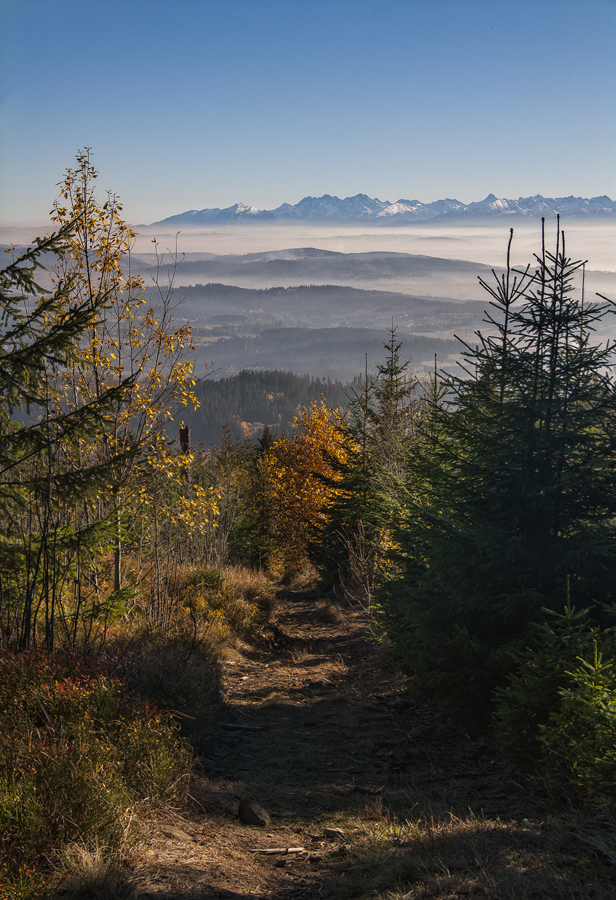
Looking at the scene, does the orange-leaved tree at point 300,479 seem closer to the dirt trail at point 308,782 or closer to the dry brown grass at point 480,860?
the dirt trail at point 308,782

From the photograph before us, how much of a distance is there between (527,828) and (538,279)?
16.5 feet

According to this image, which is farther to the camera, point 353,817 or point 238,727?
point 238,727

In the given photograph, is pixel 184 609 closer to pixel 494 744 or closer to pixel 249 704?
pixel 249 704

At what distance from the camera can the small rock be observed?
431 centimetres

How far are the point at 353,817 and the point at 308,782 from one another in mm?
1028

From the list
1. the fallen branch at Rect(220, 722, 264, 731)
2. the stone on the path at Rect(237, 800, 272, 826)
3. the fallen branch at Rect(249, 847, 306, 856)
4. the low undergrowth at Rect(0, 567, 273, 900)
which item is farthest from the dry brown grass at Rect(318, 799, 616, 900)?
the fallen branch at Rect(220, 722, 264, 731)

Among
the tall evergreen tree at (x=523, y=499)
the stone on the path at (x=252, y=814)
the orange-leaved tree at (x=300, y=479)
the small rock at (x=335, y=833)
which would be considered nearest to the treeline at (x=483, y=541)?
the tall evergreen tree at (x=523, y=499)

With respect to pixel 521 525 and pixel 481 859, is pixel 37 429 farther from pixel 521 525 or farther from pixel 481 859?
pixel 481 859

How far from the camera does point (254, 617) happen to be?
12445mm

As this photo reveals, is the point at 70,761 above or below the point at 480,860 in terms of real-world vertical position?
above

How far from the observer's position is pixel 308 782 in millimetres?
5594

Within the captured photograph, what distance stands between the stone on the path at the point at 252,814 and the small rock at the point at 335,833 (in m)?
0.48

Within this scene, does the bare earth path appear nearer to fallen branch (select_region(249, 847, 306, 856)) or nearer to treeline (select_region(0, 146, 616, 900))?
fallen branch (select_region(249, 847, 306, 856))

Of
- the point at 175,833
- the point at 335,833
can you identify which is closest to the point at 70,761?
the point at 175,833
